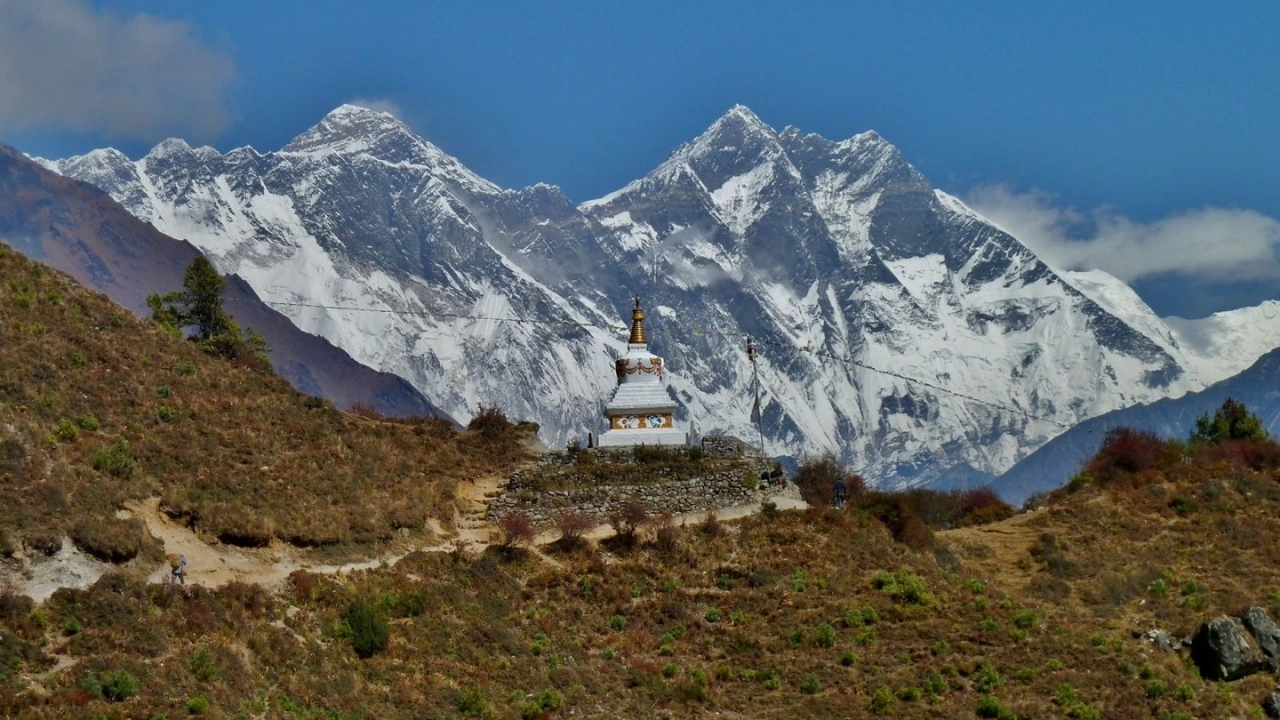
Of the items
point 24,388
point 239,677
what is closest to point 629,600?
point 239,677

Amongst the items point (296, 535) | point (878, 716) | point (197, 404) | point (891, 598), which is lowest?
point (878, 716)

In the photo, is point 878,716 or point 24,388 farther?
point 24,388

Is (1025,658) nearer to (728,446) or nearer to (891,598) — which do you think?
(891,598)

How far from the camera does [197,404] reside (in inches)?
1905

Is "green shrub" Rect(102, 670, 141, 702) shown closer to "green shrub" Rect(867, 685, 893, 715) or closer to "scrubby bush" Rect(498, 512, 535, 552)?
"scrubby bush" Rect(498, 512, 535, 552)

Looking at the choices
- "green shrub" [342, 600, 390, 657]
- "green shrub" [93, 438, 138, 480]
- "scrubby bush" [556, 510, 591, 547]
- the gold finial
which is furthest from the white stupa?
"green shrub" [342, 600, 390, 657]

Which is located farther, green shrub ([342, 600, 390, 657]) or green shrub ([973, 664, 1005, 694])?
green shrub ([973, 664, 1005, 694])

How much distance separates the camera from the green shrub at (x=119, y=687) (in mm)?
29797

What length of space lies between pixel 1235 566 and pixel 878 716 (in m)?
18.0

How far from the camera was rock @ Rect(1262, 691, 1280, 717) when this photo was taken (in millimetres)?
40875

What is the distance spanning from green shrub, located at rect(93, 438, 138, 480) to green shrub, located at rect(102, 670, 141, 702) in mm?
12296

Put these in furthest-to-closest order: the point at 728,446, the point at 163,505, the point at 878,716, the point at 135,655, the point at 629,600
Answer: the point at 728,446
the point at 629,600
the point at 163,505
the point at 878,716
the point at 135,655

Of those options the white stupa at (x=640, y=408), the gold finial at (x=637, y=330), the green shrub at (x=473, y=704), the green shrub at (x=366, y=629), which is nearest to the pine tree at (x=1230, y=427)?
the white stupa at (x=640, y=408)

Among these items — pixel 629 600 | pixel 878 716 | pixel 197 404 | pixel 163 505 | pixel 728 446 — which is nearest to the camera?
pixel 878 716
